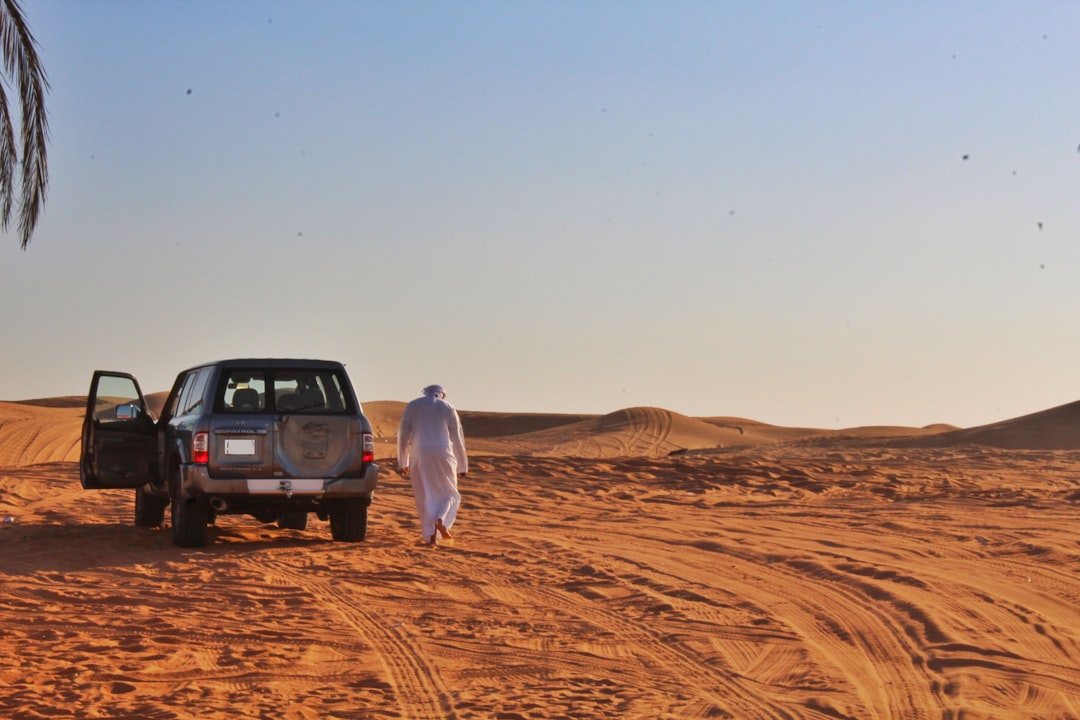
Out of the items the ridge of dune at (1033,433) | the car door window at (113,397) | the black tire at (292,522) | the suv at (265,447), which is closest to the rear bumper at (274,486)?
the suv at (265,447)

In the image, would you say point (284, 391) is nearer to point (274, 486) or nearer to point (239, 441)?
point (239, 441)

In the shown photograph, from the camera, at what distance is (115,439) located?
1455 centimetres

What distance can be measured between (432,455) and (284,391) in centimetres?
174

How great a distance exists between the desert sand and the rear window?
1.55 metres

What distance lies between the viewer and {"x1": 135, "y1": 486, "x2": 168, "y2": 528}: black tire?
619 inches

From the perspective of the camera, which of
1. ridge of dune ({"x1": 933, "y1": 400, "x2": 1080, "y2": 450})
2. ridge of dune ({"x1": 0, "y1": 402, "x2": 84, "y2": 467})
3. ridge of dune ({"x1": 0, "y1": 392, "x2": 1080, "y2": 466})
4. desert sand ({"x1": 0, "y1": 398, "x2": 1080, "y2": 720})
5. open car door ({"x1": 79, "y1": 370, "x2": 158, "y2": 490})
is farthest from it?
ridge of dune ({"x1": 933, "y1": 400, "x2": 1080, "y2": 450})

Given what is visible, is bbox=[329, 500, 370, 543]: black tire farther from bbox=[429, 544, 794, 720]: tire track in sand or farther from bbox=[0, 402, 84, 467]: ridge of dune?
bbox=[0, 402, 84, 467]: ridge of dune

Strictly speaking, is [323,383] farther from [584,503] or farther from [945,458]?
[945,458]

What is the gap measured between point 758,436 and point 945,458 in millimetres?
32475

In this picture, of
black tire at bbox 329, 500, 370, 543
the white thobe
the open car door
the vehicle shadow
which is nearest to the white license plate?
the vehicle shadow

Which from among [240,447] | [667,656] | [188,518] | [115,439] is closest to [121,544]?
[115,439]

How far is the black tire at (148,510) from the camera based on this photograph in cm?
1573

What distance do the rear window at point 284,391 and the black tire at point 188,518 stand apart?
112cm

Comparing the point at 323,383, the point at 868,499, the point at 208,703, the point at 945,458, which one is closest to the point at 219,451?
the point at 323,383
